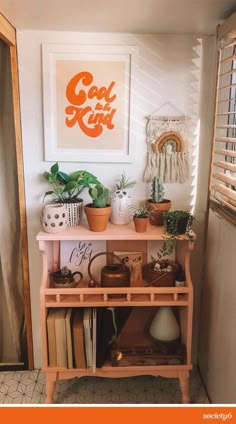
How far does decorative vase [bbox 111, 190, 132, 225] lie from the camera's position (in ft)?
5.41

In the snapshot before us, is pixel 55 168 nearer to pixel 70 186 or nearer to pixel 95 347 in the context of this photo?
pixel 70 186

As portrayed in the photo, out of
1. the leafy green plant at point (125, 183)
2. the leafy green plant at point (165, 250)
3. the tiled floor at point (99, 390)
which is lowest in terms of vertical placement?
the tiled floor at point (99, 390)

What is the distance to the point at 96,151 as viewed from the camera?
1.72m

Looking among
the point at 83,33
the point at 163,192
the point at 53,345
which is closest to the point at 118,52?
the point at 83,33

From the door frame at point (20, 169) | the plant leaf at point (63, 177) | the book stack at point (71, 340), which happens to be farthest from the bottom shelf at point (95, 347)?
the plant leaf at point (63, 177)

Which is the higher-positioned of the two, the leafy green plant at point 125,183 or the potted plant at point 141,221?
the leafy green plant at point 125,183

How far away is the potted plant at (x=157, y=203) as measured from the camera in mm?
1656

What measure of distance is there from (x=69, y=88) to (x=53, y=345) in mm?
1191

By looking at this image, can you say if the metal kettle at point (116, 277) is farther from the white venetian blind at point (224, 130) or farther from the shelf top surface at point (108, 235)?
the white venetian blind at point (224, 130)

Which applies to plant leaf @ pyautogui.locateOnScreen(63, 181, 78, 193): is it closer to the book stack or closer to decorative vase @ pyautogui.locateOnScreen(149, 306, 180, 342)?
the book stack

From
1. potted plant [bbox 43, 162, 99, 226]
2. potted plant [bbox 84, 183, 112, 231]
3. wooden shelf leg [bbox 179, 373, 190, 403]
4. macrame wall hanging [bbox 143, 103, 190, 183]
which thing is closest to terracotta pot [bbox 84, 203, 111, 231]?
potted plant [bbox 84, 183, 112, 231]

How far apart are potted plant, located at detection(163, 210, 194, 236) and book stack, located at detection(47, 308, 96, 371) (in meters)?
0.52

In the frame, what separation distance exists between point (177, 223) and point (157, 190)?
0.70 feet
